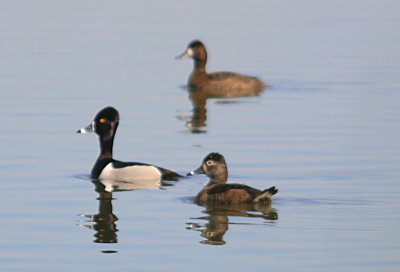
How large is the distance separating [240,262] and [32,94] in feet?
43.3

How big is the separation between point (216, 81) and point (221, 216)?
43.2ft

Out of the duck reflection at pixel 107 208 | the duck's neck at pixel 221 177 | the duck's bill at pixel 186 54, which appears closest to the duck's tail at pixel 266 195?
the duck's neck at pixel 221 177

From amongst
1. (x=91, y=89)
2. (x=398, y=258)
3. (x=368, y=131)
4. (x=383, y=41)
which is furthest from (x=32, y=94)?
(x=398, y=258)

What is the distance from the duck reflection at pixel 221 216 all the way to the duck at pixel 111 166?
2039mm

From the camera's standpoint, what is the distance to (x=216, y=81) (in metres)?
27.7

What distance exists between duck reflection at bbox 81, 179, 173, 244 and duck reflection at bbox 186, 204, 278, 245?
856 millimetres

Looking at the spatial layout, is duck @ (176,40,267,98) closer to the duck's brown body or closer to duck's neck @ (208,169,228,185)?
duck's neck @ (208,169,228,185)

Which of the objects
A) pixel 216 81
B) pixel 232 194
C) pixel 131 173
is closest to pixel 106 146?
pixel 131 173

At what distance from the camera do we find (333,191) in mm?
15844

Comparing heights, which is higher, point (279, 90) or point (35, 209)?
point (279, 90)

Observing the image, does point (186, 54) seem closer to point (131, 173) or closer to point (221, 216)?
point (131, 173)

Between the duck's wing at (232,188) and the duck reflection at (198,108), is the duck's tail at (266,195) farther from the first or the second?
the duck reflection at (198,108)

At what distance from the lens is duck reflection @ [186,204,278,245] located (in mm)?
13516

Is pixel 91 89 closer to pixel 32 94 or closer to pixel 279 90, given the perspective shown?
pixel 32 94
